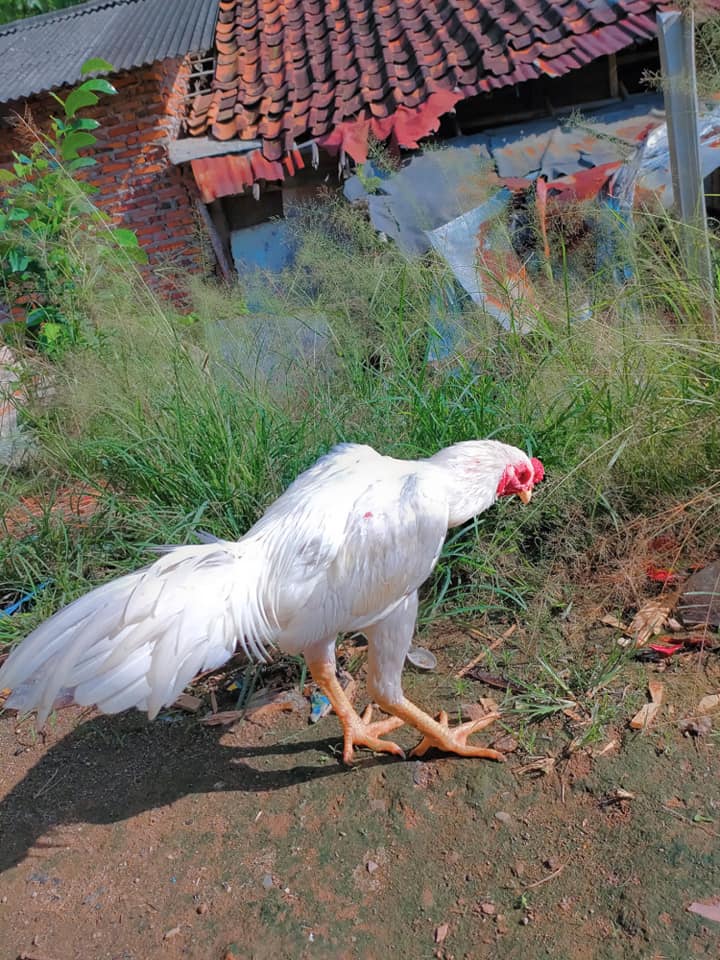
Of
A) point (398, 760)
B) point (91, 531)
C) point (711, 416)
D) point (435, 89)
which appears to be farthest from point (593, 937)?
point (435, 89)

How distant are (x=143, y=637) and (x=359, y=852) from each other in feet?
2.98

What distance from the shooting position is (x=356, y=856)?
210 centimetres

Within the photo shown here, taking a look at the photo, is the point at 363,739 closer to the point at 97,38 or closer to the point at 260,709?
the point at 260,709

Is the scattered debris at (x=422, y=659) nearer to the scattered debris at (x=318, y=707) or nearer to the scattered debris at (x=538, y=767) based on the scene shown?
the scattered debris at (x=318, y=707)

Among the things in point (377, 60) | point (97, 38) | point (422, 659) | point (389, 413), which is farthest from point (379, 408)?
point (97, 38)

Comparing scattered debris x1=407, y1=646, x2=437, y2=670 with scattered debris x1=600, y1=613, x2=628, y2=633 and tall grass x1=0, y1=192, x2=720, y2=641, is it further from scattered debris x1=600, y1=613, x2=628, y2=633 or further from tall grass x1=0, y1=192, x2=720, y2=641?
scattered debris x1=600, y1=613, x2=628, y2=633

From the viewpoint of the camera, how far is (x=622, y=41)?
21.5 ft

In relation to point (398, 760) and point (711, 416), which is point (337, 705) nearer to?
point (398, 760)

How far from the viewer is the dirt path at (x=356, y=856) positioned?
1828 mm

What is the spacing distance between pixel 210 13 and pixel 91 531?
26.4ft

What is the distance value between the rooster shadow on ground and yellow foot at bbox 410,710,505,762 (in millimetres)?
163

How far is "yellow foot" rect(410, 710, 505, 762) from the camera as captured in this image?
2326 millimetres

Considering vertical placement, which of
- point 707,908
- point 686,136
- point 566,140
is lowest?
point 707,908

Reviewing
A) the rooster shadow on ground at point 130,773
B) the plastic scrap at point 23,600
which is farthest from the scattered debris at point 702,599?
the plastic scrap at point 23,600
